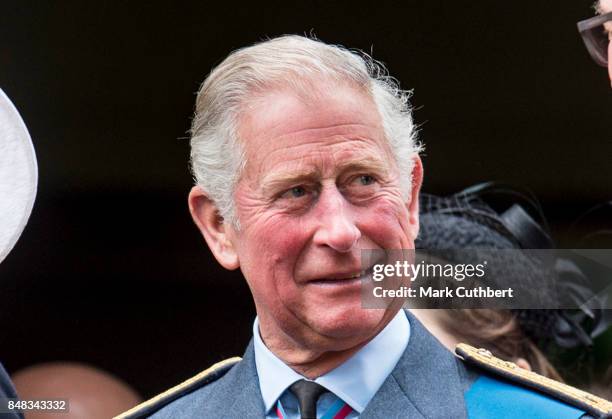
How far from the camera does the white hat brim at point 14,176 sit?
2070mm

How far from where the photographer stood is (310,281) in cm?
162

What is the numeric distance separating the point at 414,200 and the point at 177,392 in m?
0.49

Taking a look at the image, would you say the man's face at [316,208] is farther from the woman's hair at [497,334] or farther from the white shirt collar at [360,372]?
the woman's hair at [497,334]

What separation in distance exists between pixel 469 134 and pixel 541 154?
0.13 m

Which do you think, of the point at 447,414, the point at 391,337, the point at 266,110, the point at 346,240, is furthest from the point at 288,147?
the point at 447,414

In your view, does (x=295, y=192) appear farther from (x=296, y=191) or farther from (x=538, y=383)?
(x=538, y=383)

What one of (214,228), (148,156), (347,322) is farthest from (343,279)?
(148,156)

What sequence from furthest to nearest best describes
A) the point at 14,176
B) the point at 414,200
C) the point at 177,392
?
the point at 14,176
the point at 177,392
the point at 414,200

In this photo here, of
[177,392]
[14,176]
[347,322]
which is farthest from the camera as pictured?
[14,176]

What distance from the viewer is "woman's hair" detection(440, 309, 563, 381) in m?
2.09

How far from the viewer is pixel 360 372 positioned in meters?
1.63

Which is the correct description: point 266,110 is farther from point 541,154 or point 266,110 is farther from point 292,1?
point 541,154

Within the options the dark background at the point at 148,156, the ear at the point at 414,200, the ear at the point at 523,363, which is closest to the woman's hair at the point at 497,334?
the ear at the point at 523,363

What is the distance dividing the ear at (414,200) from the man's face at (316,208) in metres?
0.02
